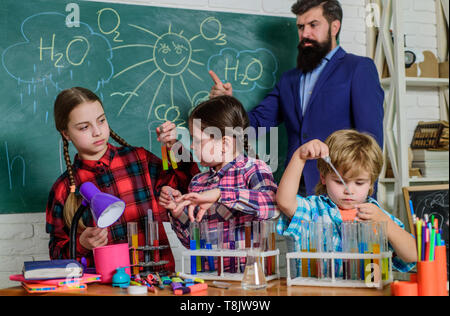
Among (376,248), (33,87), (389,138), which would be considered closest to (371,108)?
(389,138)

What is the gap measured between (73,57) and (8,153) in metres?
0.59

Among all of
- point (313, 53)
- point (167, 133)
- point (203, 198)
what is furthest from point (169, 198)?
point (313, 53)

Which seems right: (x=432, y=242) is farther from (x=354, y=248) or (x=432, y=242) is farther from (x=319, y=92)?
(x=319, y=92)

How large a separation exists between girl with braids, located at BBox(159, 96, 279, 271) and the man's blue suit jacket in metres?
0.91

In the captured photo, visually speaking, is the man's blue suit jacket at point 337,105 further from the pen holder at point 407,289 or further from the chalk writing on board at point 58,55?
the pen holder at point 407,289

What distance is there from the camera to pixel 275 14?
3100 millimetres

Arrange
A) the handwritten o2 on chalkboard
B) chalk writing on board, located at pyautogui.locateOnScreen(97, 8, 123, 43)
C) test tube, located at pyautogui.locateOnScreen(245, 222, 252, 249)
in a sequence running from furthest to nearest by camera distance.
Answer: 1. the handwritten o2 on chalkboard
2. chalk writing on board, located at pyautogui.locateOnScreen(97, 8, 123, 43)
3. test tube, located at pyautogui.locateOnScreen(245, 222, 252, 249)

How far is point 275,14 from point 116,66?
3.22 ft

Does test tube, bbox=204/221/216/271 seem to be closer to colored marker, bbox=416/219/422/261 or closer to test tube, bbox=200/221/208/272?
test tube, bbox=200/221/208/272

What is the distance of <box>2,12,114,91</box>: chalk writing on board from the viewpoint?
2680 mm

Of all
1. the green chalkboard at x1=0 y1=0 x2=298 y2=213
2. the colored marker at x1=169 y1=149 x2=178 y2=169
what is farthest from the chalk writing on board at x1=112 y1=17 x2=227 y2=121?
the colored marker at x1=169 y1=149 x2=178 y2=169

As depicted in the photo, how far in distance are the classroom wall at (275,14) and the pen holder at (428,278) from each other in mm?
1871

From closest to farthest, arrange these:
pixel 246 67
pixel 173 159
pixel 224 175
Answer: pixel 224 175 < pixel 173 159 < pixel 246 67

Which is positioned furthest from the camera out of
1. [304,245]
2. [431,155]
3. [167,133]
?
[431,155]
